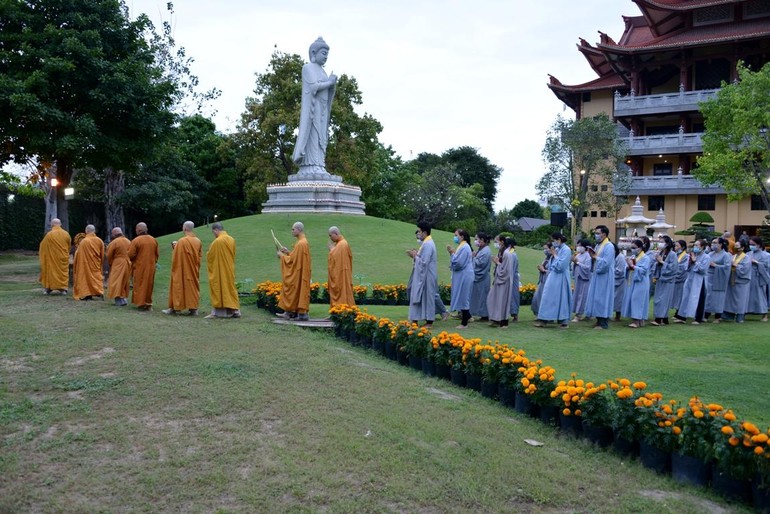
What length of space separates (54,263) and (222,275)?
493 cm

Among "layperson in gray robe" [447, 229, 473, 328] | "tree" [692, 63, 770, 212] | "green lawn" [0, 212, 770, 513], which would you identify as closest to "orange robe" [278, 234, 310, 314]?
"green lawn" [0, 212, 770, 513]

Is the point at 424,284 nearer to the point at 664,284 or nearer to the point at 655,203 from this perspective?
the point at 664,284

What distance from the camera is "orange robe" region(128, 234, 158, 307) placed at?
41.3 ft

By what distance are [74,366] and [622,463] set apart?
6131 millimetres

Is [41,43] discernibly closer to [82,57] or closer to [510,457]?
[82,57]

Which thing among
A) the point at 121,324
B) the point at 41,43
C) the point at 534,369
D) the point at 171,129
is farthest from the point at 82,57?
the point at 534,369

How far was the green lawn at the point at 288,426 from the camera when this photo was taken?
461 centimetres

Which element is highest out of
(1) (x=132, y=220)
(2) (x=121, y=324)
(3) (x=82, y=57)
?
(3) (x=82, y=57)

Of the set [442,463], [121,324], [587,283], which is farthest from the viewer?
[587,283]

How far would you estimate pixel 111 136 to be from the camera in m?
17.0

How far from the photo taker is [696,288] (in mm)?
13227

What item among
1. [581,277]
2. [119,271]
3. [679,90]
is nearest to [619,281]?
[581,277]

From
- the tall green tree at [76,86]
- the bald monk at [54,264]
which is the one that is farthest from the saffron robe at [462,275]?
the tall green tree at [76,86]

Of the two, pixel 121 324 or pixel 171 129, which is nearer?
pixel 121 324
